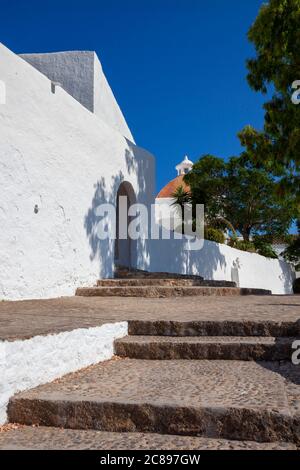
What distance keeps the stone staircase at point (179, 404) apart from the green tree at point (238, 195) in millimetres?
18280

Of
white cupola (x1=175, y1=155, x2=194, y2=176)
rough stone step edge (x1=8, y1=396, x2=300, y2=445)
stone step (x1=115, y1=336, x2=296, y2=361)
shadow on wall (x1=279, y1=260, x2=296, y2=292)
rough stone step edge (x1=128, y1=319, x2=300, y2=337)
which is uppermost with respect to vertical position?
white cupola (x1=175, y1=155, x2=194, y2=176)

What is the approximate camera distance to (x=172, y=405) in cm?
226

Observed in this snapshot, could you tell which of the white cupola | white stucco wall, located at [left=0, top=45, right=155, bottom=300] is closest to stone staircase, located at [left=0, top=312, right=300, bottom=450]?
white stucco wall, located at [left=0, top=45, right=155, bottom=300]

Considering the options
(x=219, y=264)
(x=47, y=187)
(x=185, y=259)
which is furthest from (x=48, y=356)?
(x=219, y=264)

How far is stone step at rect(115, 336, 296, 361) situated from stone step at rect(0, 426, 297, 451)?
113 centimetres

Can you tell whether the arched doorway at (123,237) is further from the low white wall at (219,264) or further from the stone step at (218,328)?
the stone step at (218,328)

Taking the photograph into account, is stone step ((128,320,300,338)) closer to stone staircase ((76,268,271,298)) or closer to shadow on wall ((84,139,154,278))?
stone staircase ((76,268,271,298))

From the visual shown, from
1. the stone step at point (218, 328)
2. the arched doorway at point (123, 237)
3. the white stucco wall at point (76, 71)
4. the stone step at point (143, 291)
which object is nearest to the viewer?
the stone step at point (218, 328)

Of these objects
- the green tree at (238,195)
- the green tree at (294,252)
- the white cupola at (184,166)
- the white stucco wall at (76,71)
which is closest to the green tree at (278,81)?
the white stucco wall at (76,71)

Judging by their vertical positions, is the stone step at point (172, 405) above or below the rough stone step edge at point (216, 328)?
below

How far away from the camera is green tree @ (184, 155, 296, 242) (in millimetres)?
21594

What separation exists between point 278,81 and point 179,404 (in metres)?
8.21

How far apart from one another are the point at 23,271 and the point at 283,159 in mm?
5849

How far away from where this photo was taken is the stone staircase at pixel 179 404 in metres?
2.14
